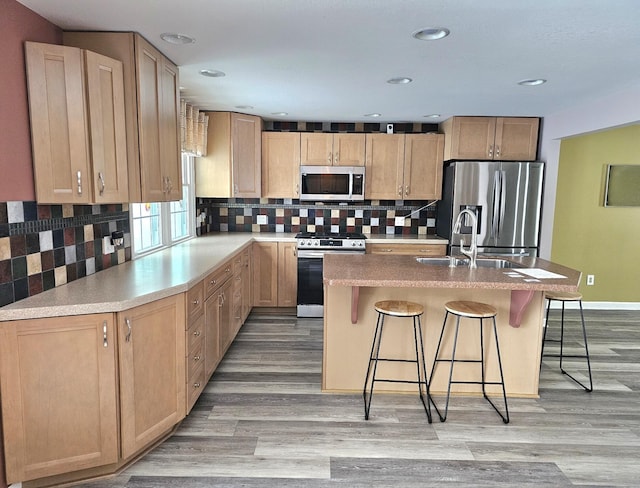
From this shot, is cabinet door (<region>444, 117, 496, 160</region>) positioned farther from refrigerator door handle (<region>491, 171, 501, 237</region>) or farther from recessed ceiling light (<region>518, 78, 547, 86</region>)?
recessed ceiling light (<region>518, 78, 547, 86</region>)

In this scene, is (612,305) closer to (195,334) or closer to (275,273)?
(275,273)

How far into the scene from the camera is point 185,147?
3.65 meters

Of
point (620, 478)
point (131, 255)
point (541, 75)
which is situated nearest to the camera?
point (620, 478)

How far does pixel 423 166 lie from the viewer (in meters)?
4.72

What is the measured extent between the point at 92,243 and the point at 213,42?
4.70ft

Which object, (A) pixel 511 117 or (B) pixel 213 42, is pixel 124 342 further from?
A: (A) pixel 511 117

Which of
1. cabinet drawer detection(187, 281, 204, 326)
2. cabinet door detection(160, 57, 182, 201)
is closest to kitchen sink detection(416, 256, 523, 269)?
cabinet drawer detection(187, 281, 204, 326)

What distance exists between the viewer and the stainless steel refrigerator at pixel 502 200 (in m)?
4.23

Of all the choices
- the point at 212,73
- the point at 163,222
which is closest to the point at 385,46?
the point at 212,73

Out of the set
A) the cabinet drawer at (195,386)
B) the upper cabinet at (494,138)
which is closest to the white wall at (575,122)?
the upper cabinet at (494,138)

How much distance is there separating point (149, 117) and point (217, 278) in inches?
47.9

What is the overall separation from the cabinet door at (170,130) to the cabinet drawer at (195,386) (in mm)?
1207

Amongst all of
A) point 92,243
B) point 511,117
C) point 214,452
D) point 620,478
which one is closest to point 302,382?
point 214,452

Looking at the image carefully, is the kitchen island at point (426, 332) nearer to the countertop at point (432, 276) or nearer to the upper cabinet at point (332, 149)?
the countertop at point (432, 276)
